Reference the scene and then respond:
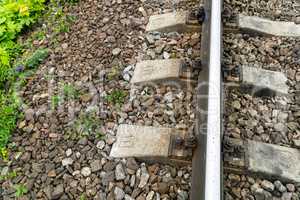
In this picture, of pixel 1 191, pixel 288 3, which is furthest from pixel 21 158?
pixel 288 3

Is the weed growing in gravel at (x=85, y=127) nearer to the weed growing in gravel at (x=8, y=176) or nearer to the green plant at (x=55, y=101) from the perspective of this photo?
the green plant at (x=55, y=101)

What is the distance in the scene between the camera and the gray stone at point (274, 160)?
2566mm

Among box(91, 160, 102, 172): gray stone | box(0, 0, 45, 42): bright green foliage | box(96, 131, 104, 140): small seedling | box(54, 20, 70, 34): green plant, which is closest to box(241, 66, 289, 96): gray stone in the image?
box(96, 131, 104, 140): small seedling

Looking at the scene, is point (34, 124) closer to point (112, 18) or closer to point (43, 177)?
point (43, 177)

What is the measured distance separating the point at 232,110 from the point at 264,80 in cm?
46

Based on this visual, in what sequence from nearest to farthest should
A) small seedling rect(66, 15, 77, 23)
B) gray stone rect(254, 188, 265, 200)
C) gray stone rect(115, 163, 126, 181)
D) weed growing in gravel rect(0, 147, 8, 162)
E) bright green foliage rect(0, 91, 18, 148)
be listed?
gray stone rect(254, 188, 265, 200), gray stone rect(115, 163, 126, 181), weed growing in gravel rect(0, 147, 8, 162), bright green foliage rect(0, 91, 18, 148), small seedling rect(66, 15, 77, 23)

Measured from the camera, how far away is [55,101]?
3.25 meters

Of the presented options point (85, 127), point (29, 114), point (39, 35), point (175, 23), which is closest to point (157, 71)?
point (175, 23)

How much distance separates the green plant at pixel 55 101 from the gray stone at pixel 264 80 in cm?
161

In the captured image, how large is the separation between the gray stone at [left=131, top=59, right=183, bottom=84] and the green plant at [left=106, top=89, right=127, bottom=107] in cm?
17

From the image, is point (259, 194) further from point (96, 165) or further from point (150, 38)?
point (150, 38)

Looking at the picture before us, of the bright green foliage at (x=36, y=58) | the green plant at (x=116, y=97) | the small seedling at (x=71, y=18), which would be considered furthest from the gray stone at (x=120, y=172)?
the small seedling at (x=71, y=18)

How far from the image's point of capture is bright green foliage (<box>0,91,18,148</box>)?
304 cm

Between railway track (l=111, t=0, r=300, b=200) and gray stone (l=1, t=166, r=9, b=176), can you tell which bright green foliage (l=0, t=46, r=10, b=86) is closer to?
gray stone (l=1, t=166, r=9, b=176)
